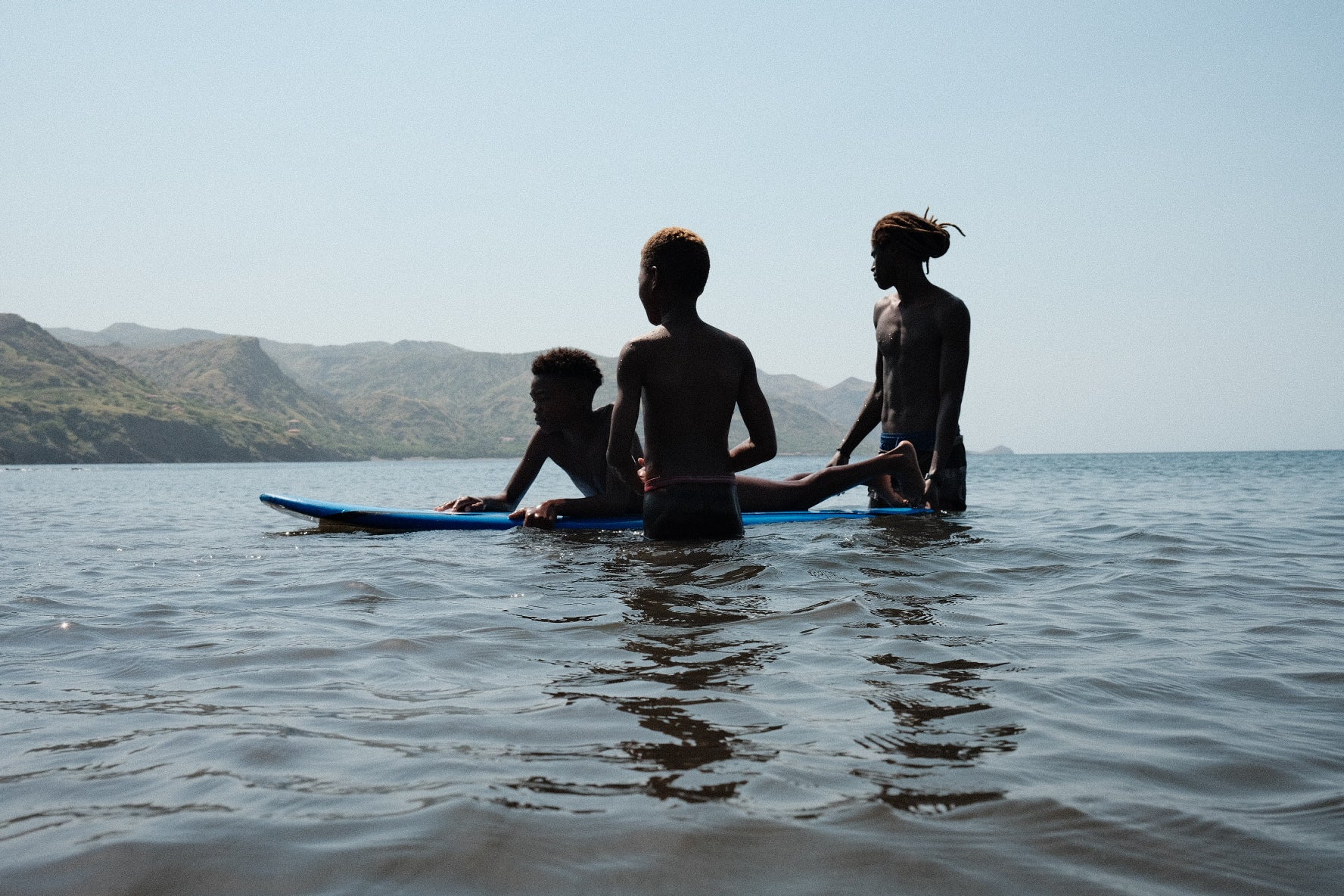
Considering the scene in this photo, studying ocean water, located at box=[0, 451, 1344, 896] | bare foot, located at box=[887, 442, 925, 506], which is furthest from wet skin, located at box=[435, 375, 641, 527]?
ocean water, located at box=[0, 451, 1344, 896]

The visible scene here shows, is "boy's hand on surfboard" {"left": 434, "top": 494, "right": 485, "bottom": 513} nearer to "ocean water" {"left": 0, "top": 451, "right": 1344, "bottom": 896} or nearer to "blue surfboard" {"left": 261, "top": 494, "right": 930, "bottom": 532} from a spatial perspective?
"blue surfboard" {"left": 261, "top": 494, "right": 930, "bottom": 532}

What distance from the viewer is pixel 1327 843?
1.71 meters

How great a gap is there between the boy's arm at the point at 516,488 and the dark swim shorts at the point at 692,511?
1985 mm

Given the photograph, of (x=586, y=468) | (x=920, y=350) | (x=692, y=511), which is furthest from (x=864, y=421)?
(x=692, y=511)

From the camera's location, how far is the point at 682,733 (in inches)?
90.5

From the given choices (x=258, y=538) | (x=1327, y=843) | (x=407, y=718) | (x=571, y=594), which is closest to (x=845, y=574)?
(x=571, y=594)

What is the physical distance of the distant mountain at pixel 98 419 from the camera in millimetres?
115500

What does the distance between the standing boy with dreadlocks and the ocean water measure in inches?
84.4

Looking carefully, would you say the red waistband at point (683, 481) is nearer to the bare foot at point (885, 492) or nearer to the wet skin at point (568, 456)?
the wet skin at point (568, 456)

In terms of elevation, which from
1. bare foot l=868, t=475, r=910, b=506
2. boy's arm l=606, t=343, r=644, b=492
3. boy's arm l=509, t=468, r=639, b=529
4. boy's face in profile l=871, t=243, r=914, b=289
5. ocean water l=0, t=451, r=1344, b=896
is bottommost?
ocean water l=0, t=451, r=1344, b=896

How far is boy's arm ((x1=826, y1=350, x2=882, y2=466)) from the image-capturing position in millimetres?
7953

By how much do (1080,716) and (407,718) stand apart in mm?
1735

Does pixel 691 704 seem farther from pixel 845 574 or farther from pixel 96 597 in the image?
pixel 96 597

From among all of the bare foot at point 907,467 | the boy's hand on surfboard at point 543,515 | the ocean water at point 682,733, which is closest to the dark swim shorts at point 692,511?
the ocean water at point 682,733
